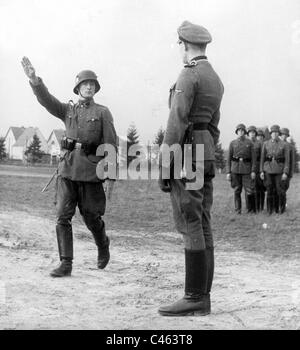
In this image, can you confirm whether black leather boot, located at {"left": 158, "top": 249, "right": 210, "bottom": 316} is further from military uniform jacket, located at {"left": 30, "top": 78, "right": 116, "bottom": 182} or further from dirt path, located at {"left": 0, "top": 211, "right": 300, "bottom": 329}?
military uniform jacket, located at {"left": 30, "top": 78, "right": 116, "bottom": 182}

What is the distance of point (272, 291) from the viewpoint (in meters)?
5.63

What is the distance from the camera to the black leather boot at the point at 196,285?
15.9 ft

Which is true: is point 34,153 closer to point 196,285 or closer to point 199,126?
point 199,126

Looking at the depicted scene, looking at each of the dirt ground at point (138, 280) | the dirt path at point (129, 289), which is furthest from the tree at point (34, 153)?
the dirt path at point (129, 289)

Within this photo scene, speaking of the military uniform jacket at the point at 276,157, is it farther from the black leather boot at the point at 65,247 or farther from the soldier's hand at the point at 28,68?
the soldier's hand at the point at 28,68

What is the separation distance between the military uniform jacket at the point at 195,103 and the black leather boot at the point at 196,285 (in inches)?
31.4

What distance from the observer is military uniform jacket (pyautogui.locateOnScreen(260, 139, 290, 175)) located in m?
13.8

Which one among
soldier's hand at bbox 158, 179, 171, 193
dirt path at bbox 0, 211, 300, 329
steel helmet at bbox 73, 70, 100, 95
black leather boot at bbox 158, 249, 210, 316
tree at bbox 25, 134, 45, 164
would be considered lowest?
dirt path at bbox 0, 211, 300, 329

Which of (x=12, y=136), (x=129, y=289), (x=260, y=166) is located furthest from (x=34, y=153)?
(x=129, y=289)

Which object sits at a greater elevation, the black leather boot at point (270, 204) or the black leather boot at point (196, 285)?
the black leather boot at point (270, 204)

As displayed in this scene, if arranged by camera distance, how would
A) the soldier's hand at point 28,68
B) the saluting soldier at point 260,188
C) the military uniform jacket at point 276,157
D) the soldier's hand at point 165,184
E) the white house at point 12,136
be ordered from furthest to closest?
the white house at point 12,136, the saluting soldier at point 260,188, the military uniform jacket at point 276,157, the soldier's hand at point 28,68, the soldier's hand at point 165,184

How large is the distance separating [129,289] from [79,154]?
157cm

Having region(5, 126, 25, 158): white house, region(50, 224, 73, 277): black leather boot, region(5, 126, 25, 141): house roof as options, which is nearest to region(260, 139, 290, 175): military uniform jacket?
region(50, 224, 73, 277): black leather boot
